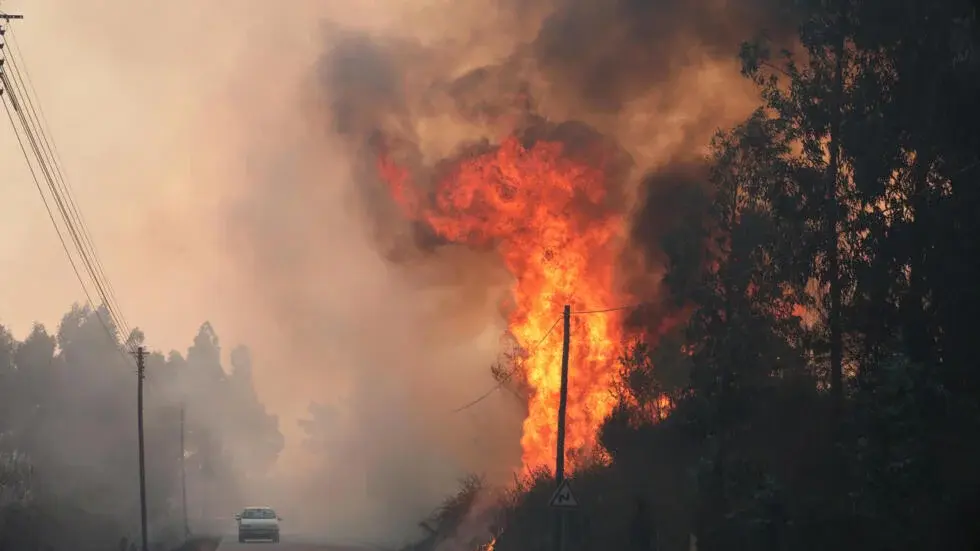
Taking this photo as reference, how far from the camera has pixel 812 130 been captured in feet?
151

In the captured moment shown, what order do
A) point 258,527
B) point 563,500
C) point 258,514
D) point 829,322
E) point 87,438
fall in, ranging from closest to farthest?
point 563,500, point 829,322, point 258,527, point 258,514, point 87,438

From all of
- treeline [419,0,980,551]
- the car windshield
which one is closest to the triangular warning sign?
treeline [419,0,980,551]

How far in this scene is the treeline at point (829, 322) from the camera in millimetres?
35562

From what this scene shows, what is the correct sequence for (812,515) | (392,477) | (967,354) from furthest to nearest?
(392,477), (812,515), (967,354)

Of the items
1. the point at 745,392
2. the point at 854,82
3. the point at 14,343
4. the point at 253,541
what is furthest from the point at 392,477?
the point at 854,82

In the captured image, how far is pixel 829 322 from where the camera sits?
145 feet

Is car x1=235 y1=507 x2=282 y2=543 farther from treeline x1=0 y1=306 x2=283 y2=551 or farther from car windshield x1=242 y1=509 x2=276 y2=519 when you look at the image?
treeline x1=0 y1=306 x2=283 y2=551

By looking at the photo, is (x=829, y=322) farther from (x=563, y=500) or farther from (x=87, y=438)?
(x=87, y=438)

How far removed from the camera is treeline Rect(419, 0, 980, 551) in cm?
3556

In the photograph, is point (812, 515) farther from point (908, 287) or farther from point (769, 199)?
point (769, 199)

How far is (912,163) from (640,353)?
65.0ft

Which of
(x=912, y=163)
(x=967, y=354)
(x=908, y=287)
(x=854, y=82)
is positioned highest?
(x=854, y=82)

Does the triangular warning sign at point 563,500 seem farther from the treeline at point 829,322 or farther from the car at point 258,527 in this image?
the car at point 258,527

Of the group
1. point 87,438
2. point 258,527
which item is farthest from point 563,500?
point 87,438
